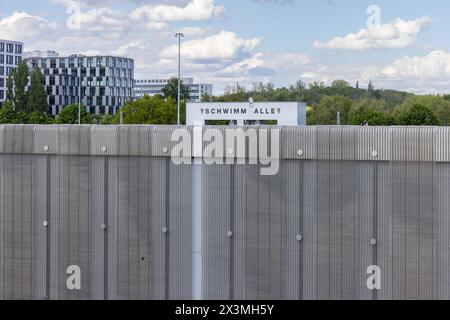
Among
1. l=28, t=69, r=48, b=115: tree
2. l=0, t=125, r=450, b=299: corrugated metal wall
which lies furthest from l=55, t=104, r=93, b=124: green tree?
l=0, t=125, r=450, b=299: corrugated metal wall

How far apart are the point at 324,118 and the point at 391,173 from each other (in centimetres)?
8650

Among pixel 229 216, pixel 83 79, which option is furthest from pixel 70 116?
pixel 229 216

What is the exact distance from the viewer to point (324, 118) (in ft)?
334

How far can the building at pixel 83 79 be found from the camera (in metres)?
174

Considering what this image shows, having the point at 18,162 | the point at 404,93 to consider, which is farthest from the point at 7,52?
the point at 18,162

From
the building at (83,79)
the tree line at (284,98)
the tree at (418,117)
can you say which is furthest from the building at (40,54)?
the tree at (418,117)

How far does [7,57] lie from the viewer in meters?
171

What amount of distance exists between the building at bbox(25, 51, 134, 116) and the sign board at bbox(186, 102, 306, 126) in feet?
442

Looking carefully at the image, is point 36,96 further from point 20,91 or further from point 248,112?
point 248,112

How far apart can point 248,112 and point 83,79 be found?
140 metres

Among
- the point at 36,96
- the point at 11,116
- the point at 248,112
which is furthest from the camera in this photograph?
the point at 36,96

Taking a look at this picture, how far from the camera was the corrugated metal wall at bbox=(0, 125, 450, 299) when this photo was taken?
16.0 meters

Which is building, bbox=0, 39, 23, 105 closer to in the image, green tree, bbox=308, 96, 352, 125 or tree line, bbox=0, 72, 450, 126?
tree line, bbox=0, 72, 450, 126
